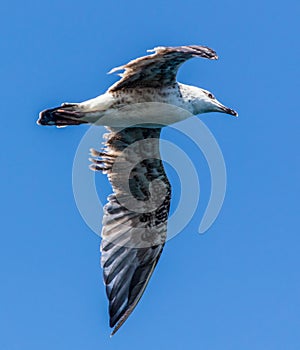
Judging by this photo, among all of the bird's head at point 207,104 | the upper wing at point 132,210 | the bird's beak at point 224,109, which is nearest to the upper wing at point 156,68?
the bird's head at point 207,104

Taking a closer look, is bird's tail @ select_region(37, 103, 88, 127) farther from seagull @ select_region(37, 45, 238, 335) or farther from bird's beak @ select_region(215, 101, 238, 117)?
bird's beak @ select_region(215, 101, 238, 117)

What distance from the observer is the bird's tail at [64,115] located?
819 inches

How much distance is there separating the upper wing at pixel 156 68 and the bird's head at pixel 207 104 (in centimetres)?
80

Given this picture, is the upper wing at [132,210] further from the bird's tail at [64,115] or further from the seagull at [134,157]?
the bird's tail at [64,115]

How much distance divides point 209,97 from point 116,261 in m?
4.20

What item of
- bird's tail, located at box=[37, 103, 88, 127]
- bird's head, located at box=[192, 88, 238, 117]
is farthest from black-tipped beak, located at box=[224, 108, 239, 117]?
bird's tail, located at box=[37, 103, 88, 127]

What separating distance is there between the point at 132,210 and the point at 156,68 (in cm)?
443

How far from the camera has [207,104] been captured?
2139cm

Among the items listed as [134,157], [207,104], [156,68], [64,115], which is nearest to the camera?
[156,68]

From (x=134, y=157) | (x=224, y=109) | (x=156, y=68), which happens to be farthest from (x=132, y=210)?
(x=156, y=68)

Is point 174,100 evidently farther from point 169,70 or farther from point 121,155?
point 121,155

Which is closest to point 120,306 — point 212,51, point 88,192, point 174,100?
point 88,192

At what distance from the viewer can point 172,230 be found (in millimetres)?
23156

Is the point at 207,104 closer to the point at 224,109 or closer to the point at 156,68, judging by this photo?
the point at 224,109
